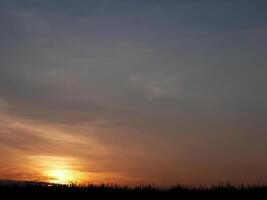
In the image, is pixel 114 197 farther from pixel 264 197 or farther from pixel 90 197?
pixel 264 197

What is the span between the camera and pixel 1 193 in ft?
63.5

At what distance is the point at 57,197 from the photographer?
19359 mm

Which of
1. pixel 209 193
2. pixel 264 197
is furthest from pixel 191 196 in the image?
pixel 264 197

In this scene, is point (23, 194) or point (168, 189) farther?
point (168, 189)

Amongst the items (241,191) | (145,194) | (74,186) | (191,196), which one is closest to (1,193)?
(74,186)

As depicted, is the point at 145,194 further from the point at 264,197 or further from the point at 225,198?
the point at 264,197

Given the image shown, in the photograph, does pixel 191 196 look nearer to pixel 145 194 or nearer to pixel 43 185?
pixel 145 194

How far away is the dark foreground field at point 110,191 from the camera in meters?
19.6

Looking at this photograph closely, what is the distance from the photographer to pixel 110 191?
2017 cm

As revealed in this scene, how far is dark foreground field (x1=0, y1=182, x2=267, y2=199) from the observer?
19.6 meters

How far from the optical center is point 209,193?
20.3 metres

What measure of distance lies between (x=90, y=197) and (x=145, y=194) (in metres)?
1.82

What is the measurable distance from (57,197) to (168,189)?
3929 millimetres

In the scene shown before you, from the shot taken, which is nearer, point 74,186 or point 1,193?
point 1,193
